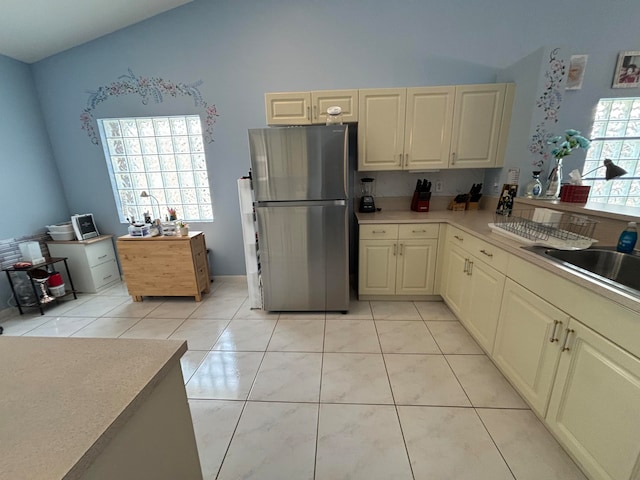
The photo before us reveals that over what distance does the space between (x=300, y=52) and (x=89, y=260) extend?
3.39 m

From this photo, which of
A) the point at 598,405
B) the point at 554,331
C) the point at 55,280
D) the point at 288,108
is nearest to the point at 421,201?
the point at 288,108

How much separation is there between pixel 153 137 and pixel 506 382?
4.19m

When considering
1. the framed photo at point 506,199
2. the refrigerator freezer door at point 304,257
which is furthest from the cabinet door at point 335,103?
the framed photo at point 506,199

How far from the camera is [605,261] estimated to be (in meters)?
1.53

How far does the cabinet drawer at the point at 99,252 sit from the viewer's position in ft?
10.5

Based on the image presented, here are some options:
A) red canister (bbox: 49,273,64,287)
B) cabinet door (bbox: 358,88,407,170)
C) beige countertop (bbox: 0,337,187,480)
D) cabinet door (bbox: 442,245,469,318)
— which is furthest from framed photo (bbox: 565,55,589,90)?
red canister (bbox: 49,273,64,287)

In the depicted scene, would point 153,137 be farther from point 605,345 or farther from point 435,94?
point 605,345

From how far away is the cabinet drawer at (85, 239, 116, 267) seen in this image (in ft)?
10.5

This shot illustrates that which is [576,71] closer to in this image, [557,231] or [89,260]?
[557,231]

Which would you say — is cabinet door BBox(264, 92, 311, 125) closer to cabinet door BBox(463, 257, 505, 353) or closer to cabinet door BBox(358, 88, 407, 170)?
cabinet door BBox(358, 88, 407, 170)

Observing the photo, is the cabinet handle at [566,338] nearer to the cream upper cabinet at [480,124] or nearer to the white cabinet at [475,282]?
the white cabinet at [475,282]

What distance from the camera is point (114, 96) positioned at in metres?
3.07

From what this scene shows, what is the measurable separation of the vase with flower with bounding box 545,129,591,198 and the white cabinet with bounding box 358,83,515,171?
1.58 ft

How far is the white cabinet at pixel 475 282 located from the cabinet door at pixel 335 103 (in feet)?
4.86
